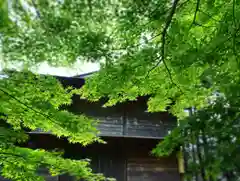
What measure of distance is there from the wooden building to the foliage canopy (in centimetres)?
513

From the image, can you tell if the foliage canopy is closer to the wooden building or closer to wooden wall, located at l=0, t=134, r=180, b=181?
the wooden building

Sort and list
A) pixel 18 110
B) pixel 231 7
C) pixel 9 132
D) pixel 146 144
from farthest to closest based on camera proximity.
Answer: pixel 146 144 < pixel 9 132 < pixel 18 110 < pixel 231 7

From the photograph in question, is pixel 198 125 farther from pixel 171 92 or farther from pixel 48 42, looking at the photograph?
pixel 48 42

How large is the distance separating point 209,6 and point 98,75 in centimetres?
106

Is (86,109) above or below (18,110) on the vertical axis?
above

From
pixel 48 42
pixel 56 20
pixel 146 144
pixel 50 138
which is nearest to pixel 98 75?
pixel 48 42

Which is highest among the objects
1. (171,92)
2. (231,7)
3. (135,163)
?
(231,7)

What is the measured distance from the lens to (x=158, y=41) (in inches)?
88.8

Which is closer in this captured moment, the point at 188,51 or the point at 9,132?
the point at 188,51

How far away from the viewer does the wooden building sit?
25.5 ft

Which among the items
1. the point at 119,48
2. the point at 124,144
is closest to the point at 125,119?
the point at 124,144

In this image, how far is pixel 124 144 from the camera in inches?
325

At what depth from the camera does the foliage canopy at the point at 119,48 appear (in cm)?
209

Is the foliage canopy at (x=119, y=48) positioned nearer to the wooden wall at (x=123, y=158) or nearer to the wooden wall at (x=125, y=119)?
the wooden wall at (x=123, y=158)
